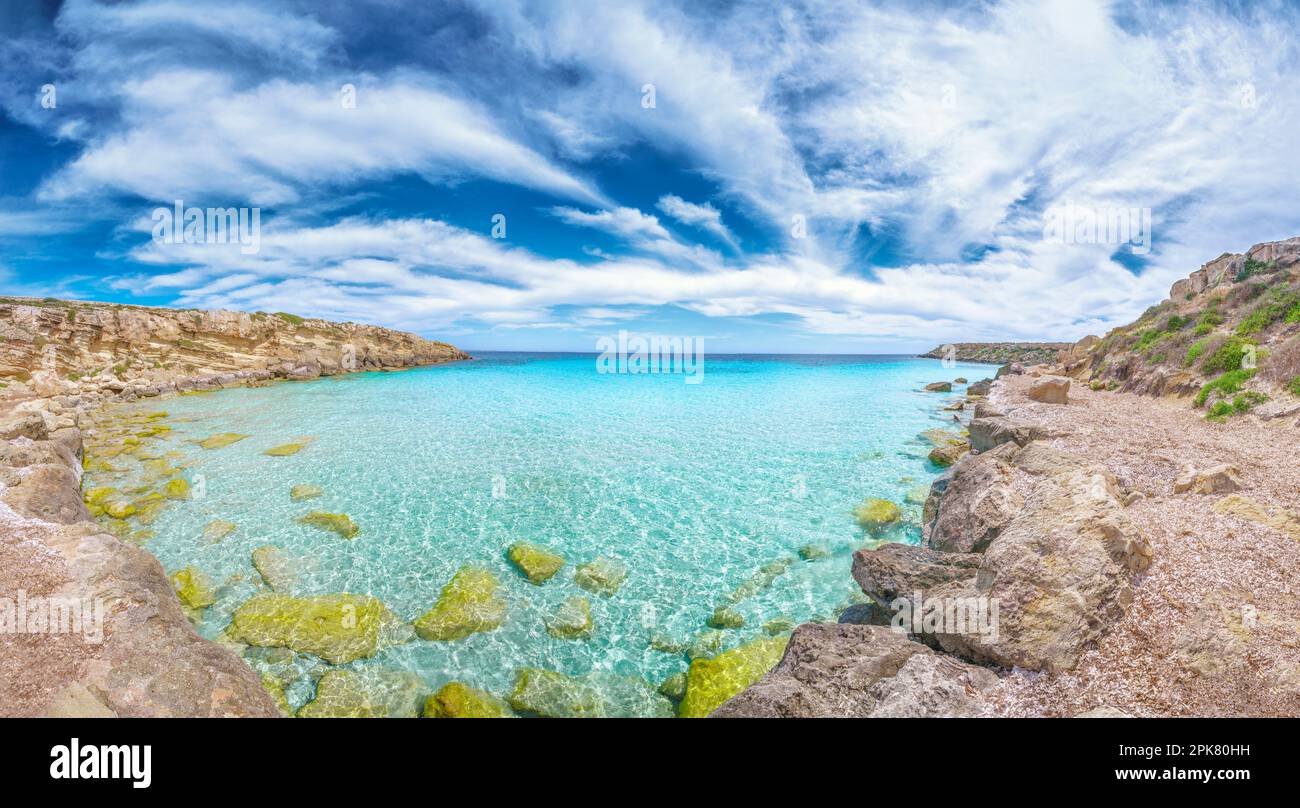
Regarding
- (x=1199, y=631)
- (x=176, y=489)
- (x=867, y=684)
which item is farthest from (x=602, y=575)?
(x=176, y=489)

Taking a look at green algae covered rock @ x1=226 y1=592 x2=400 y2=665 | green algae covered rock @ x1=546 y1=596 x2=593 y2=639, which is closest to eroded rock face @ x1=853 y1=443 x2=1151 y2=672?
green algae covered rock @ x1=546 y1=596 x2=593 y2=639

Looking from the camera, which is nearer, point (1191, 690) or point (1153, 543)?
point (1191, 690)

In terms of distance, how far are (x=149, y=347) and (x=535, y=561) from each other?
205 ft

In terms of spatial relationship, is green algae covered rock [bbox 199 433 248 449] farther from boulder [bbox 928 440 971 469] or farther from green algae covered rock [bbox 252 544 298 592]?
boulder [bbox 928 440 971 469]

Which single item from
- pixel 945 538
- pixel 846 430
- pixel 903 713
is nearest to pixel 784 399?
pixel 846 430

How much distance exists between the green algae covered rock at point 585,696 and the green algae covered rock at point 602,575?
255 cm

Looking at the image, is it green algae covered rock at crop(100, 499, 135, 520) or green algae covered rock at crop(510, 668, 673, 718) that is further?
green algae covered rock at crop(100, 499, 135, 520)

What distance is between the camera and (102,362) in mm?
43031

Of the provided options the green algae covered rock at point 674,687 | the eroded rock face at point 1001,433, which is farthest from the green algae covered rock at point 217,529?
the eroded rock face at point 1001,433

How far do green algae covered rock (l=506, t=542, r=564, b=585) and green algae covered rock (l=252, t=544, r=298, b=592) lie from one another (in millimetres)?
4816

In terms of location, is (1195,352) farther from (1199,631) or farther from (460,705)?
(460,705)

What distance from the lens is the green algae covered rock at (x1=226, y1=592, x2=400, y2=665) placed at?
26.5 ft
